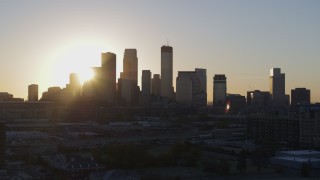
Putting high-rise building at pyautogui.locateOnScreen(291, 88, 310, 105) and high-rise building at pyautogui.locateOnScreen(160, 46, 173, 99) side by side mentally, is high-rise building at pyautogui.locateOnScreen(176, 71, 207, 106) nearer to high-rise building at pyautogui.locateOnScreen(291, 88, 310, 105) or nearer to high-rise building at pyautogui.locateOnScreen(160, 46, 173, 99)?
high-rise building at pyautogui.locateOnScreen(160, 46, 173, 99)

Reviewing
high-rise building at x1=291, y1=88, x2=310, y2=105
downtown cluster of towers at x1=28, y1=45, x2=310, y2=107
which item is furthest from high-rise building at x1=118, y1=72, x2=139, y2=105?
high-rise building at x1=291, y1=88, x2=310, y2=105

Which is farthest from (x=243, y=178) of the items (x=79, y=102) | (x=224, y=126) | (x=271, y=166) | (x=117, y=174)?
(x=79, y=102)

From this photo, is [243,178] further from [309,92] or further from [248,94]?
[248,94]

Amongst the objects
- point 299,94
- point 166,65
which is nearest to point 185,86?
point 166,65

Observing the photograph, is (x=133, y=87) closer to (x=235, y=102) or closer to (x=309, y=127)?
(x=235, y=102)

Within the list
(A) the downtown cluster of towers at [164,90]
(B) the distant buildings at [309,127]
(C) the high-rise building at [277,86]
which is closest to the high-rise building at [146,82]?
(A) the downtown cluster of towers at [164,90]

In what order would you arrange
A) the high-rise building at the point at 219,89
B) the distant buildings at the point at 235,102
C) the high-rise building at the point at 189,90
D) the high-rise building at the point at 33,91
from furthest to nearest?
the high-rise building at the point at 189,90, the high-rise building at the point at 219,89, the high-rise building at the point at 33,91, the distant buildings at the point at 235,102

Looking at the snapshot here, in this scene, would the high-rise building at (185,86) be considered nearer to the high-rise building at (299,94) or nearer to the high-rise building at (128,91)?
the high-rise building at (128,91)
